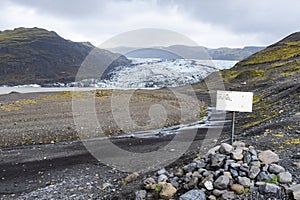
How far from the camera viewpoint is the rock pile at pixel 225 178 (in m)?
6.96

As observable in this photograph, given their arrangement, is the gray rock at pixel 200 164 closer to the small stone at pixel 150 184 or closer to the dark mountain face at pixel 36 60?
the small stone at pixel 150 184

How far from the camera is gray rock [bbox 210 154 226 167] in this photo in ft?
25.4

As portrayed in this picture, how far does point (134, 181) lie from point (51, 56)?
177 metres

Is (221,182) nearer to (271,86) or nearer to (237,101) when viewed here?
(237,101)

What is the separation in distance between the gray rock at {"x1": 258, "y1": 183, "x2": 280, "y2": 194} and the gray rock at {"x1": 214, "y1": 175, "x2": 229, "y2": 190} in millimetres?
800

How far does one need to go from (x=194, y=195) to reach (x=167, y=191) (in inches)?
32.8

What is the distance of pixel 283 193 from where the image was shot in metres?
6.68

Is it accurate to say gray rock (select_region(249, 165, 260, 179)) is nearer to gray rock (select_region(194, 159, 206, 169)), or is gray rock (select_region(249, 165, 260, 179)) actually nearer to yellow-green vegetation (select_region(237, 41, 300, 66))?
gray rock (select_region(194, 159, 206, 169))

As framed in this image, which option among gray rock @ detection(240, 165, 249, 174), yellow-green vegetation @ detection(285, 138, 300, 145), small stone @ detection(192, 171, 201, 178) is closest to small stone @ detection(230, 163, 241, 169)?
gray rock @ detection(240, 165, 249, 174)

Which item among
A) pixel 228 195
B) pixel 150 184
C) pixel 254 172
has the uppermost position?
pixel 254 172

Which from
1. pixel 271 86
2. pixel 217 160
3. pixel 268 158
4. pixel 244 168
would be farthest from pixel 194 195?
pixel 271 86

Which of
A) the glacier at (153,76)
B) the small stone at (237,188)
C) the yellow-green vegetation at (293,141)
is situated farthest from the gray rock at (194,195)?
the glacier at (153,76)

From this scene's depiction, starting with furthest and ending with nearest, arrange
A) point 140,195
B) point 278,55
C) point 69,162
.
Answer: point 278,55, point 69,162, point 140,195

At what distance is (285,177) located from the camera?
6988 millimetres
